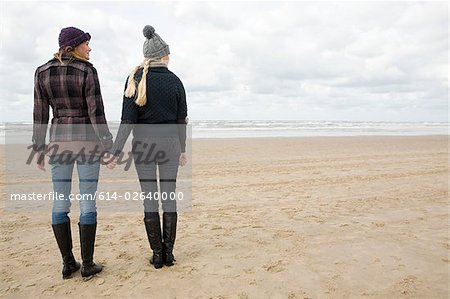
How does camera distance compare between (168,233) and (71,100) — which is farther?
(168,233)

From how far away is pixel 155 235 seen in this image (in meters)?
3.37

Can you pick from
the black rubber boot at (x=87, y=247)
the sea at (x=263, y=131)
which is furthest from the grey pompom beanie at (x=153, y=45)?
the sea at (x=263, y=131)

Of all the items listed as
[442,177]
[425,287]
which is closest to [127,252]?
[425,287]

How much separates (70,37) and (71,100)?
21.2 inches

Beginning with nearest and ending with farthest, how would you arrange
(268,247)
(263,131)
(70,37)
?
(70,37)
(268,247)
(263,131)

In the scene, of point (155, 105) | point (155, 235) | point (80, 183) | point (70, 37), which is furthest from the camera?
point (155, 235)

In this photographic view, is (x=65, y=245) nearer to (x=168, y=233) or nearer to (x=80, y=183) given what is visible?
(x=80, y=183)

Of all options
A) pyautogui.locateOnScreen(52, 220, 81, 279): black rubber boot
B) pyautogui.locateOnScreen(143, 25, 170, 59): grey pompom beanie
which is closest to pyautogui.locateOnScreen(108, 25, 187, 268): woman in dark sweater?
pyautogui.locateOnScreen(143, 25, 170, 59): grey pompom beanie

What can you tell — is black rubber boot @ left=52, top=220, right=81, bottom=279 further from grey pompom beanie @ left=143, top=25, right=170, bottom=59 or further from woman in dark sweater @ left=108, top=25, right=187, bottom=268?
grey pompom beanie @ left=143, top=25, right=170, bottom=59

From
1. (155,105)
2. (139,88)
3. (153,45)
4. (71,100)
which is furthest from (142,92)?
(71,100)

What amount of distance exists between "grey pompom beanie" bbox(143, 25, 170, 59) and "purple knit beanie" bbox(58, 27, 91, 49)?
581mm

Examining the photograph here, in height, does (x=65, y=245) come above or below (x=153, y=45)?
below

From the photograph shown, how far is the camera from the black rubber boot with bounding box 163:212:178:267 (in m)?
3.40

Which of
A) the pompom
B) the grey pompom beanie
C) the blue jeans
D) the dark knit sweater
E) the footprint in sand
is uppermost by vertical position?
the pompom
